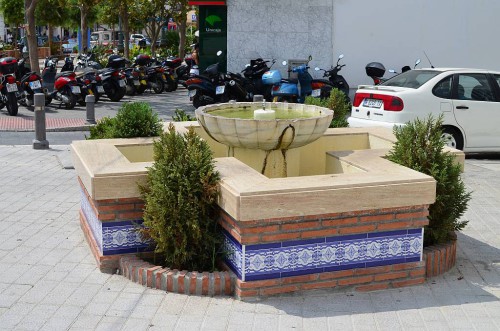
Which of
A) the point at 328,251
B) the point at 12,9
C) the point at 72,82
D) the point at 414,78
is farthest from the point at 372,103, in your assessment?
the point at 12,9

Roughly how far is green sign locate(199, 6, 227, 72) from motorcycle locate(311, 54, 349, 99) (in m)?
2.58

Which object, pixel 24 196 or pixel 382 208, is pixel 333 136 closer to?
pixel 382 208

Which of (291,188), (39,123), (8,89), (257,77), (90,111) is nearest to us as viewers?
(291,188)

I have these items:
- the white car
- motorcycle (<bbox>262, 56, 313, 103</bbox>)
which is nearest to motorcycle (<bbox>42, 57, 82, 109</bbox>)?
motorcycle (<bbox>262, 56, 313, 103</bbox>)

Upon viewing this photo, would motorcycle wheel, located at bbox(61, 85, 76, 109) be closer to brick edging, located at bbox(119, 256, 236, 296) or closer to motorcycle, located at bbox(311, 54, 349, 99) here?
motorcycle, located at bbox(311, 54, 349, 99)

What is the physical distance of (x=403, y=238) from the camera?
572 centimetres

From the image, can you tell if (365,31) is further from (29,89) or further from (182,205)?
(182,205)

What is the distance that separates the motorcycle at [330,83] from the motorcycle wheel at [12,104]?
6.60 meters

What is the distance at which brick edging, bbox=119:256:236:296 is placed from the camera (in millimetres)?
5504

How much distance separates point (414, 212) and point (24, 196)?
16.3 feet

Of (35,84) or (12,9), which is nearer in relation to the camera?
(35,84)

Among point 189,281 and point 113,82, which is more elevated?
point 113,82

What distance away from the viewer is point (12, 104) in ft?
53.2

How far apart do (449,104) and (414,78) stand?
2.37 feet
